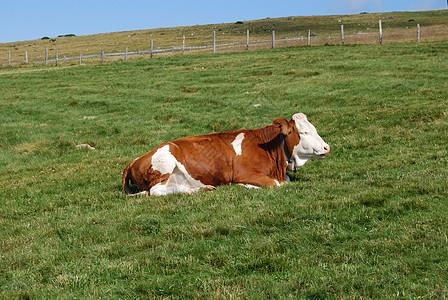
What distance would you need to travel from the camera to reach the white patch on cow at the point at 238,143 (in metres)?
9.07

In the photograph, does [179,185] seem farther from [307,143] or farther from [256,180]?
[307,143]

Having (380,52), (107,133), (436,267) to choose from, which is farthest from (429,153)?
(380,52)

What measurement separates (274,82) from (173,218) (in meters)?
18.9

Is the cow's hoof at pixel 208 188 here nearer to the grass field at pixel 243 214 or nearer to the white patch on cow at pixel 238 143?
the grass field at pixel 243 214

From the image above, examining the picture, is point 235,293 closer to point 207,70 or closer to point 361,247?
point 361,247

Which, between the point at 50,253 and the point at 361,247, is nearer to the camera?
the point at 361,247

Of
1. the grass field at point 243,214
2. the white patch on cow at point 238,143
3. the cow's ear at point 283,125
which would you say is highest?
the cow's ear at point 283,125

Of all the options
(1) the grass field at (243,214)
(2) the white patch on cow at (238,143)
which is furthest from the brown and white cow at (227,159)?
(1) the grass field at (243,214)

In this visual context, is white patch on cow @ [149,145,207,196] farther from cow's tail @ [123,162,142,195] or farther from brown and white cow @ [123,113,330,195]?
cow's tail @ [123,162,142,195]

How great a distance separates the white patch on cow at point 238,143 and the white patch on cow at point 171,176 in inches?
38.9

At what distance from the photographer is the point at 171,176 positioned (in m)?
8.70

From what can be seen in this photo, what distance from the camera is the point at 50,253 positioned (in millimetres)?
6117

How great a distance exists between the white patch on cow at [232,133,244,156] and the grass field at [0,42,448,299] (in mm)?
860

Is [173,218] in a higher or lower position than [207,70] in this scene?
lower
